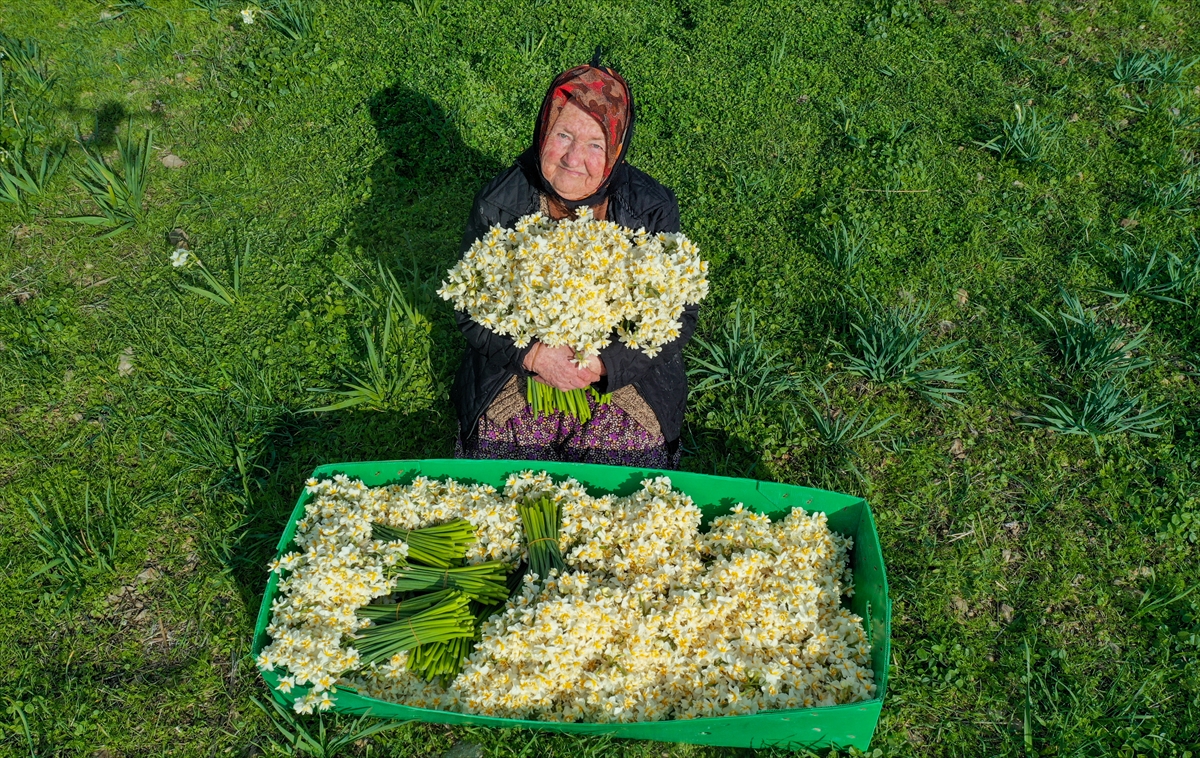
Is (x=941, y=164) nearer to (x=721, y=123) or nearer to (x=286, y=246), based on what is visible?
(x=721, y=123)

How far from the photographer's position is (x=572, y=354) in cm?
344

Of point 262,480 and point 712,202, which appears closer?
point 262,480

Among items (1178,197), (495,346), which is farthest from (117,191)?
(1178,197)

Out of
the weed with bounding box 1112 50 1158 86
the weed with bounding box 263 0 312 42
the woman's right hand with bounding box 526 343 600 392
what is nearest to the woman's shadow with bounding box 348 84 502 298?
the weed with bounding box 263 0 312 42

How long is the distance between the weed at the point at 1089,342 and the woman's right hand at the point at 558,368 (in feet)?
9.73

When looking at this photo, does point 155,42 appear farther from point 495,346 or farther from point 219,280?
point 495,346

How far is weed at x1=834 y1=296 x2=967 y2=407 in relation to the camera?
4.50 meters

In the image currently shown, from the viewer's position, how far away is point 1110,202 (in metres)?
5.51

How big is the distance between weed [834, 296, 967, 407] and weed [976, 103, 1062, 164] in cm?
189

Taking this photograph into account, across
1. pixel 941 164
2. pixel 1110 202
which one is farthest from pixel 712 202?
pixel 1110 202

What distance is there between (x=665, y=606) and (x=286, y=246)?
3.71 m

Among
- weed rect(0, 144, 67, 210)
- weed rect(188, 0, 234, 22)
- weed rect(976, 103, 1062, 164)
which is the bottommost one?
weed rect(0, 144, 67, 210)

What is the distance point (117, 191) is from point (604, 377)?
3.97 m

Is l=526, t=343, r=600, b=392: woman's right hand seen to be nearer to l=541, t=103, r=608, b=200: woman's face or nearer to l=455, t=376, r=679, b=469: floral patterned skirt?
l=455, t=376, r=679, b=469: floral patterned skirt
